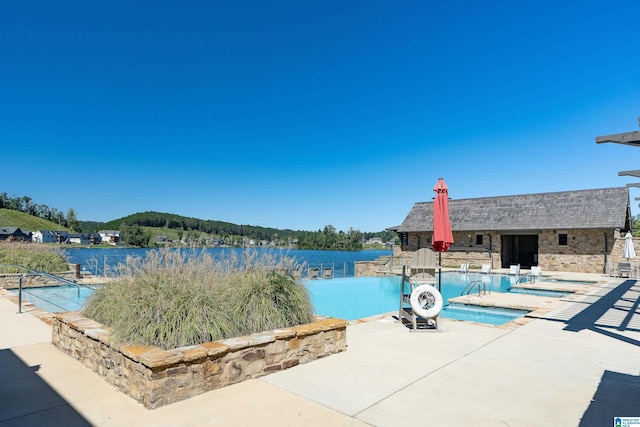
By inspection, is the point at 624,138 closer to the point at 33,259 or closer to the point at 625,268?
the point at 625,268

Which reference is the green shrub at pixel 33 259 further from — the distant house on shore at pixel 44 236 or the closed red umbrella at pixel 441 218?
the distant house on shore at pixel 44 236

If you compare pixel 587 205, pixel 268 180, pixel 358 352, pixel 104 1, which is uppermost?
pixel 104 1

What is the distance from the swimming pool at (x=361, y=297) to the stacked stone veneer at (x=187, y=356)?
36.4 inches

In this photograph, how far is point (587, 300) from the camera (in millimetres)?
8773

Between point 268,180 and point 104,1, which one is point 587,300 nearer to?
point 104,1

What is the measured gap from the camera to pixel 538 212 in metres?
20.0

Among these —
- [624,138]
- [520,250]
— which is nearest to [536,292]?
[624,138]

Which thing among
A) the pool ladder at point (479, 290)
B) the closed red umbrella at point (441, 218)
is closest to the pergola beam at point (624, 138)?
the closed red umbrella at point (441, 218)

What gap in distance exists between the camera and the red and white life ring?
18.2 ft

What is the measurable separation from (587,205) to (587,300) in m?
12.5

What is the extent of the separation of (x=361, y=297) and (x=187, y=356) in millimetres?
9259

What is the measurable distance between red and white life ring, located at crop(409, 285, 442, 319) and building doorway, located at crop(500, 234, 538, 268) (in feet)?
60.5

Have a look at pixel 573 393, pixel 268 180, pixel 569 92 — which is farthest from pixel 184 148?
pixel 573 393

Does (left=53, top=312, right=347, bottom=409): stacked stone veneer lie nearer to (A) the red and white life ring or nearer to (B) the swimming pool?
(B) the swimming pool
